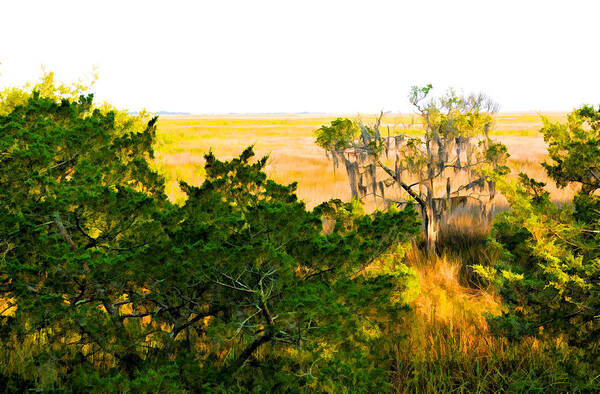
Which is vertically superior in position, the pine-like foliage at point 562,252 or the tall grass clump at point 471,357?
the pine-like foliage at point 562,252

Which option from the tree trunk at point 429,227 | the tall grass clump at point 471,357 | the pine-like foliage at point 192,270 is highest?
the pine-like foliage at point 192,270

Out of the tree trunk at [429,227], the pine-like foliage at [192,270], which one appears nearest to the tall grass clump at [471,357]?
the pine-like foliage at [192,270]

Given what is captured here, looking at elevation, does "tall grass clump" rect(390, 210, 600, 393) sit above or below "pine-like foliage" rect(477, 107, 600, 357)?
below

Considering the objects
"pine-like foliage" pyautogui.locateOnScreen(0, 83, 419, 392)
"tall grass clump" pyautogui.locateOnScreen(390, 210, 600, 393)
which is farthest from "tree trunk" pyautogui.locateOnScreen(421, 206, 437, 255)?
"pine-like foliage" pyautogui.locateOnScreen(0, 83, 419, 392)

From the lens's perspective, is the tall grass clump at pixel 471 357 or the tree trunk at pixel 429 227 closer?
the tall grass clump at pixel 471 357

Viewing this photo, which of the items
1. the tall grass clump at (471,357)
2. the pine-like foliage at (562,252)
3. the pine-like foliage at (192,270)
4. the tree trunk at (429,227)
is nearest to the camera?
the pine-like foliage at (192,270)

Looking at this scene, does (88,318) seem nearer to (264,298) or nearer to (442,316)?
(264,298)

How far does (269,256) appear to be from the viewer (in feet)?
6.84

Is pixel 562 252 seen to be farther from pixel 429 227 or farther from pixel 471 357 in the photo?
pixel 429 227

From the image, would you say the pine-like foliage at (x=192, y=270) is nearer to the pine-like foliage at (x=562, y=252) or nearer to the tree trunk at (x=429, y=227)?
the pine-like foliage at (x=562, y=252)

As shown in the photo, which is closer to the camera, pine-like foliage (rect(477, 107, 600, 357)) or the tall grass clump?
pine-like foliage (rect(477, 107, 600, 357))

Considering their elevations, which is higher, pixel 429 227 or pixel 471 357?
pixel 429 227

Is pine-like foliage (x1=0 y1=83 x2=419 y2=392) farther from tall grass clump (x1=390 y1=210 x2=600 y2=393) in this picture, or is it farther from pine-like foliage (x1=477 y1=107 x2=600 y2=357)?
pine-like foliage (x1=477 y1=107 x2=600 y2=357)

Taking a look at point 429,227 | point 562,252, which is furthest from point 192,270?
point 429,227
